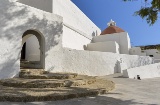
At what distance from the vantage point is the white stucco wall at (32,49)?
1605 centimetres

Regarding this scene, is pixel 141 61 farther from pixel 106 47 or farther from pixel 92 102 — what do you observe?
pixel 92 102

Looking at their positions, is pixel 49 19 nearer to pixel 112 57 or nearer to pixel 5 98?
pixel 5 98

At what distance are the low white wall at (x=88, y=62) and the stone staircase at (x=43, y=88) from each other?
242cm

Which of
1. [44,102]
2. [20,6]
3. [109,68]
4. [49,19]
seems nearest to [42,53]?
[49,19]

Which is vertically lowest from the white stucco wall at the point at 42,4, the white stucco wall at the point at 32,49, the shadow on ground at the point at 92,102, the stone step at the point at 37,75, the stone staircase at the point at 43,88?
the shadow on ground at the point at 92,102

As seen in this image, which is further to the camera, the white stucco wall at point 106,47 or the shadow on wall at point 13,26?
the white stucco wall at point 106,47

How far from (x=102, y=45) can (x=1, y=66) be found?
16311mm

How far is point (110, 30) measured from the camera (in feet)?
99.6

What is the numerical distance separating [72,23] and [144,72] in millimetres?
9295

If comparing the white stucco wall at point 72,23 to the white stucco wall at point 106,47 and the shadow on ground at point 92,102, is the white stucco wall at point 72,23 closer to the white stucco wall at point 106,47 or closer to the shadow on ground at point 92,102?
the white stucco wall at point 106,47

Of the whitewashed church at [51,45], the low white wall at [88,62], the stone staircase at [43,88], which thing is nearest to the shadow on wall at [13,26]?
the whitewashed church at [51,45]

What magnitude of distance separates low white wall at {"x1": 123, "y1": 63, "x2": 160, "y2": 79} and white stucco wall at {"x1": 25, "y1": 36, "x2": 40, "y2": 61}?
311 inches

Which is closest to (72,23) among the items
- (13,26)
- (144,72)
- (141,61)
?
(144,72)

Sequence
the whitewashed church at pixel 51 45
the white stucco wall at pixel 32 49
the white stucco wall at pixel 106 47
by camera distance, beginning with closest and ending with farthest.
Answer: the whitewashed church at pixel 51 45
the white stucco wall at pixel 32 49
the white stucco wall at pixel 106 47
